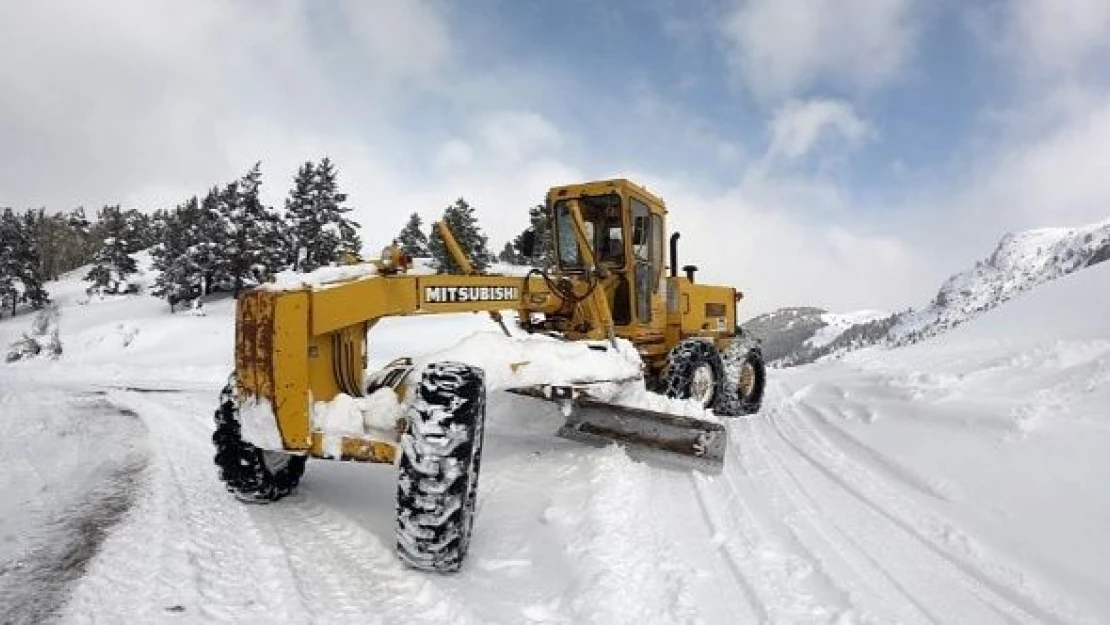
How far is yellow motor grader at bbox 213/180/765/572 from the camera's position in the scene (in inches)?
175

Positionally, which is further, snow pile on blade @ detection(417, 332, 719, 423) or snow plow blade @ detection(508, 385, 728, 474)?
snow plow blade @ detection(508, 385, 728, 474)

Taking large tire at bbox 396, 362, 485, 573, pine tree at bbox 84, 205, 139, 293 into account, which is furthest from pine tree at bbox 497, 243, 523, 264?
large tire at bbox 396, 362, 485, 573

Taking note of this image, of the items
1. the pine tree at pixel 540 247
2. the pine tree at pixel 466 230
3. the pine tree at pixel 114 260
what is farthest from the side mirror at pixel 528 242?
the pine tree at pixel 114 260

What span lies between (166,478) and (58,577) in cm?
256

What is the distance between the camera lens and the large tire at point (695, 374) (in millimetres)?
9148

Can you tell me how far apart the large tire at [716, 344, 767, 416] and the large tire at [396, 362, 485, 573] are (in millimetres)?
6952

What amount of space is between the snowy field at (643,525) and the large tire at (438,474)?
0.50 ft

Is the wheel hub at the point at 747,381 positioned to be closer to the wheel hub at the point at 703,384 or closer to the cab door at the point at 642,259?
the wheel hub at the point at 703,384

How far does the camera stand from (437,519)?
4.32m

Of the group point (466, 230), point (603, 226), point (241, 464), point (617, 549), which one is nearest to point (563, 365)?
point (617, 549)

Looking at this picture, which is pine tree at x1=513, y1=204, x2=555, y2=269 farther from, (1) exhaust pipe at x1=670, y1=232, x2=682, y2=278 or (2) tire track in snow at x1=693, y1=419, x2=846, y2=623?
(2) tire track in snow at x1=693, y1=419, x2=846, y2=623

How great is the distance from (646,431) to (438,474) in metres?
3.18

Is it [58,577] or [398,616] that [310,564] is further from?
[58,577]

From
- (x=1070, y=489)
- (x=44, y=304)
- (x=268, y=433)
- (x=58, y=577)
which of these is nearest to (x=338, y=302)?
(x=268, y=433)
